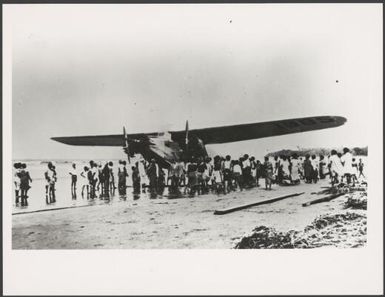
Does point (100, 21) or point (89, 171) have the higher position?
point (100, 21)

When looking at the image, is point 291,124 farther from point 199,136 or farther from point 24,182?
point 24,182

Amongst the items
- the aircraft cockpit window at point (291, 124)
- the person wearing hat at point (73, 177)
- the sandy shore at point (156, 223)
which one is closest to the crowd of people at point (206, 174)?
the person wearing hat at point (73, 177)

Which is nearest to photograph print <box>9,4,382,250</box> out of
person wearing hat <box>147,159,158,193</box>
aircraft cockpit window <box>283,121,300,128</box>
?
aircraft cockpit window <box>283,121,300,128</box>

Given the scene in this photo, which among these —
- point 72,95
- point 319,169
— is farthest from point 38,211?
point 319,169

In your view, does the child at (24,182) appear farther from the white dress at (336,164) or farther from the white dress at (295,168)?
the white dress at (336,164)

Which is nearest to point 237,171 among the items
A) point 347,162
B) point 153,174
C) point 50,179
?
point 153,174

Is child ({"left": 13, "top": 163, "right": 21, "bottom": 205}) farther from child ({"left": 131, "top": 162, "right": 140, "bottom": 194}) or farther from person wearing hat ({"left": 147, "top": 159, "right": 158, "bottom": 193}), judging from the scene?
person wearing hat ({"left": 147, "top": 159, "right": 158, "bottom": 193})

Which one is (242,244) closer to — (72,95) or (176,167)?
(176,167)
